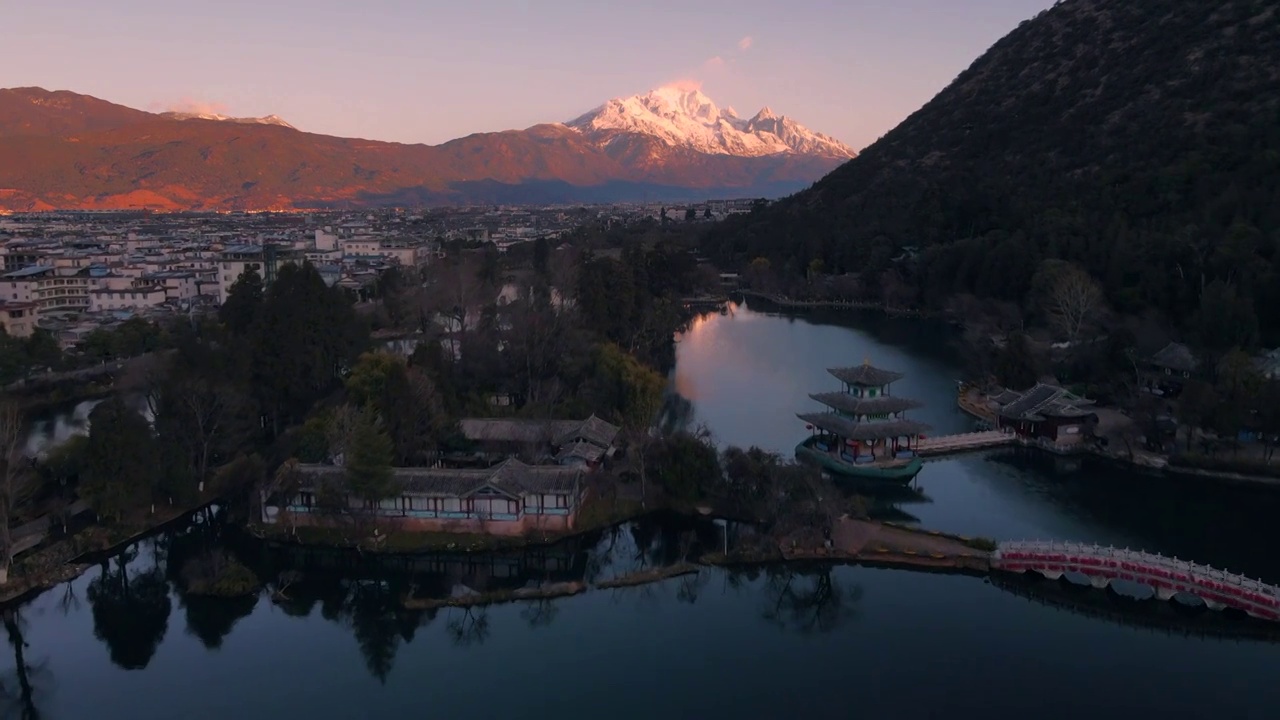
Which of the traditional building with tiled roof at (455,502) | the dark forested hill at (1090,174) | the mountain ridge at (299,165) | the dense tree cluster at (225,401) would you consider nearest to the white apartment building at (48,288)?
the dense tree cluster at (225,401)

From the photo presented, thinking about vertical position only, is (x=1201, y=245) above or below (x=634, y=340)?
above

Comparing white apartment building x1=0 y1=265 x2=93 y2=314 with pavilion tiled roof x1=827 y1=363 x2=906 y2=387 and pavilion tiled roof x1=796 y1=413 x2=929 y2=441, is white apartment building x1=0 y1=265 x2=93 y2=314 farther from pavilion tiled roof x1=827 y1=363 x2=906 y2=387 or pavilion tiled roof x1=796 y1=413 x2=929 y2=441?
pavilion tiled roof x1=827 y1=363 x2=906 y2=387

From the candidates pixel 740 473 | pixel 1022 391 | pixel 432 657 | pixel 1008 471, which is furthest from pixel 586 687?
pixel 1022 391

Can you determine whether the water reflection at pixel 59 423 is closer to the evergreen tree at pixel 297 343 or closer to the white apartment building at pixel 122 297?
the evergreen tree at pixel 297 343

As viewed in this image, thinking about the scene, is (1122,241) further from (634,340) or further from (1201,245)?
(634,340)

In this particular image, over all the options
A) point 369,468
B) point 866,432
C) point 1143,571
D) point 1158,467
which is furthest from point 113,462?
point 1158,467

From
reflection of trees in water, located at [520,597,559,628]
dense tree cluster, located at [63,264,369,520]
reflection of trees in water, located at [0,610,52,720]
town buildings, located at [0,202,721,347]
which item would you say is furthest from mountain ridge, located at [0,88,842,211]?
reflection of trees in water, located at [520,597,559,628]

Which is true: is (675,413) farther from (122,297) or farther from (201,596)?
(122,297)
